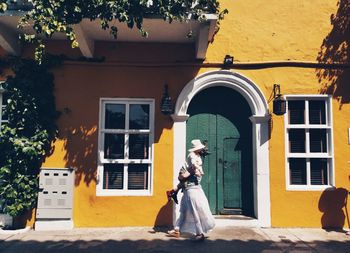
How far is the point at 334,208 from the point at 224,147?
2.53 m

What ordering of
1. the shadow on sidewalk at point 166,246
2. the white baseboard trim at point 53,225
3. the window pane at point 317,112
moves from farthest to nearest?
the window pane at point 317,112
the white baseboard trim at point 53,225
the shadow on sidewalk at point 166,246

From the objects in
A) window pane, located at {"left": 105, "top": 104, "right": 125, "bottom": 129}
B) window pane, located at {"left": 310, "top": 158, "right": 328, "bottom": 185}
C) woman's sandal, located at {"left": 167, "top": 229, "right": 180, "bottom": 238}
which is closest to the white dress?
woman's sandal, located at {"left": 167, "top": 229, "right": 180, "bottom": 238}

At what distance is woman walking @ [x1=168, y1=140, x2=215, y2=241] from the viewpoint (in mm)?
5684

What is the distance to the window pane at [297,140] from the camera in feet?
22.6

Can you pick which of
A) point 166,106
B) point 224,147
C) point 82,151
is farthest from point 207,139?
point 82,151

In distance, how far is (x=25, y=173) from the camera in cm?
646

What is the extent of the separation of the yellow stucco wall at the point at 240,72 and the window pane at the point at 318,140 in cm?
23

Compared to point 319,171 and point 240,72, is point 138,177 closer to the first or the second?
point 240,72

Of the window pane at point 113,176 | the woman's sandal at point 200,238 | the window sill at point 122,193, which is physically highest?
the window pane at point 113,176

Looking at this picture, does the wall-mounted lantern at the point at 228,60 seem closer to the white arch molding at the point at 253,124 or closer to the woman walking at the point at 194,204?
the white arch molding at the point at 253,124

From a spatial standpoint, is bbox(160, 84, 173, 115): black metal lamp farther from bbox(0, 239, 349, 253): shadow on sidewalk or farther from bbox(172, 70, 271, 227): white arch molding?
bbox(0, 239, 349, 253): shadow on sidewalk

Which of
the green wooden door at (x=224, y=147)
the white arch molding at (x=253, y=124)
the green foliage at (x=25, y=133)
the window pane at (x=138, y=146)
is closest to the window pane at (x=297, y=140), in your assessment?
the white arch molding at (x=253, y=124)

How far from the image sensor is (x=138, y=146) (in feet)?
22.7

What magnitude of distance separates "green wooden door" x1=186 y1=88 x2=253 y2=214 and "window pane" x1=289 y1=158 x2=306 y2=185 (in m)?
0.85
